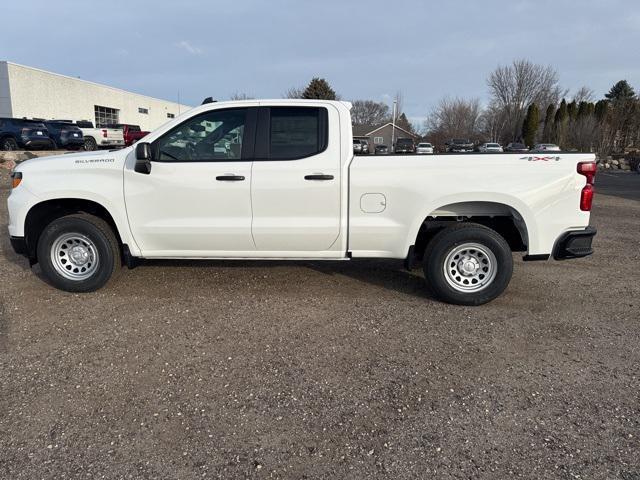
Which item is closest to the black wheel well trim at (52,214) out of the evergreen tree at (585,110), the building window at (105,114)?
the evergreen tree at (585,110)

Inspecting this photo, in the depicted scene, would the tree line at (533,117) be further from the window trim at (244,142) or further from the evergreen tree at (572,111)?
the window trim at (244,142)

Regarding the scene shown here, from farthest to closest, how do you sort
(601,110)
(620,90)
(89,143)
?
1. (620,90)
2. (601,110)
3. (89,143)

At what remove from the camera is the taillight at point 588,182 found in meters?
4.21

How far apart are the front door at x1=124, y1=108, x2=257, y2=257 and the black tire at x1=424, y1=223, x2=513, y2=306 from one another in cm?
191

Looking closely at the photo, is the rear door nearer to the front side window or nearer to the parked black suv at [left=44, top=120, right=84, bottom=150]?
the front side window

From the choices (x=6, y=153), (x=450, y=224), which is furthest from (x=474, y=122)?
(x=450, y=224)

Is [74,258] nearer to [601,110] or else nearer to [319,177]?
[319,177]

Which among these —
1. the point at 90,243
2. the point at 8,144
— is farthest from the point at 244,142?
the point at 8,144

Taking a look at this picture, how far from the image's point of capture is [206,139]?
4.55 metres

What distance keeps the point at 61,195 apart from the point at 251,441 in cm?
345

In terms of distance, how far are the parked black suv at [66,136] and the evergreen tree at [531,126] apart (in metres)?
45.7

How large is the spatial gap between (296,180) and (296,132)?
528 millimetres

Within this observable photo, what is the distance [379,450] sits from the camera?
2498 millimetres

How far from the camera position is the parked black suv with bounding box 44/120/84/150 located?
2239 cm
